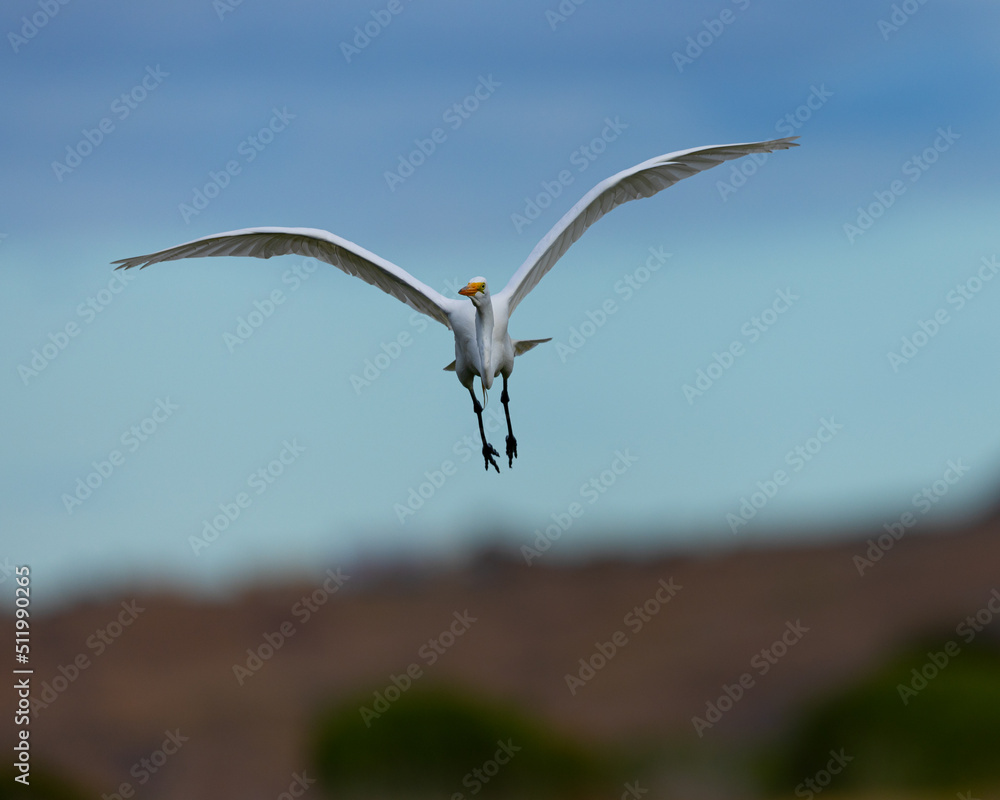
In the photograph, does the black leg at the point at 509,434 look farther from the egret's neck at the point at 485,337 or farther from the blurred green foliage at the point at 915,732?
the blurred green foliage at the point at 915,732

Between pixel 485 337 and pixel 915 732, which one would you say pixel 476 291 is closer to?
pixel 485 337

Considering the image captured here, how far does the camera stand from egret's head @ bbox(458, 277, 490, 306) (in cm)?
721

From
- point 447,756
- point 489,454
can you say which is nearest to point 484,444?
point 489,454

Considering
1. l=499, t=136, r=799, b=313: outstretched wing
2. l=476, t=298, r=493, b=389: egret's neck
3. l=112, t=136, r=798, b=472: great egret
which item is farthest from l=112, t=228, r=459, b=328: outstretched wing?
l=499, t=136, r=799, b=313: outstretched wing

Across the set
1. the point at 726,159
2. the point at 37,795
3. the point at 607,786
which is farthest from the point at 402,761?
the point at 726,159

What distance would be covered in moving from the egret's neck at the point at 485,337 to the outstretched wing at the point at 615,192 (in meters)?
0.22

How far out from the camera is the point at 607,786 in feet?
32.1

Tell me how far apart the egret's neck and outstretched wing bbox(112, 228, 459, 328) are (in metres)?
0.34

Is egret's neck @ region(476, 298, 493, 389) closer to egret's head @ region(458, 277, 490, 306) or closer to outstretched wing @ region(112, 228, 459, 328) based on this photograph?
egret's head @ region(458, 277, 490, 306)

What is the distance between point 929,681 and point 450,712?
14.1ft

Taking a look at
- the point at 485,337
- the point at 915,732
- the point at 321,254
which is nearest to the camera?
the point at 485,337

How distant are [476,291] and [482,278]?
0.14 meters

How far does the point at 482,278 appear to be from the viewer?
24.1ft

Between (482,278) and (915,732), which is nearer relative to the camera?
(482,278)
